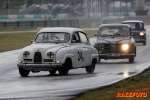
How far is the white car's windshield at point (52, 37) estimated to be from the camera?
18.9 meters

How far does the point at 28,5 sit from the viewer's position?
140 metres

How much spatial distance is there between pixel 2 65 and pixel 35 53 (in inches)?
252

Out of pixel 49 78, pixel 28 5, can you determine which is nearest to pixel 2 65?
pixel 49 78

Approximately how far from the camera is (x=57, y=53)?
58.2 ft

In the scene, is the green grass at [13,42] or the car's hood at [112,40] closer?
the car's hood at [112,40]

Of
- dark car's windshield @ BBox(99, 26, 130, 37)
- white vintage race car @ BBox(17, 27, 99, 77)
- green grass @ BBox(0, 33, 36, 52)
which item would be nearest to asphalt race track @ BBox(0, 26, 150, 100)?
white vintage race car @ BBox(17, 27, 99, 77)

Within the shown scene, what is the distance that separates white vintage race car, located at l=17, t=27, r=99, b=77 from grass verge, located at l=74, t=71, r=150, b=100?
2.47 metres

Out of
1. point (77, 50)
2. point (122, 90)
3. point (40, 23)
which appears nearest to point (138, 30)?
point (77, 50)

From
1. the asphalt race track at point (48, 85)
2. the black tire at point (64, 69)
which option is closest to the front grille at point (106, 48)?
the asphalt race track at point (48, 85)

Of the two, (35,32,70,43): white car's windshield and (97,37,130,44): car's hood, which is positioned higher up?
(35,32,70,43): white car's windshield

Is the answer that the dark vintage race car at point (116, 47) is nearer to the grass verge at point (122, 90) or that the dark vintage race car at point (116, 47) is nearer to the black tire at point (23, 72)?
the black tire at point (23, 72)

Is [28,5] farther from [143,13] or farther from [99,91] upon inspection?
[99,91]

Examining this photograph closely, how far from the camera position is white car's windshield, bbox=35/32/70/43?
744 inches

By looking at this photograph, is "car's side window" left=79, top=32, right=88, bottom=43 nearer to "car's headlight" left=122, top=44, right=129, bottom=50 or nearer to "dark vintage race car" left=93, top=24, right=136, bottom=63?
"dark vintage race car" left=93, top=24, right=136, bottom=63
